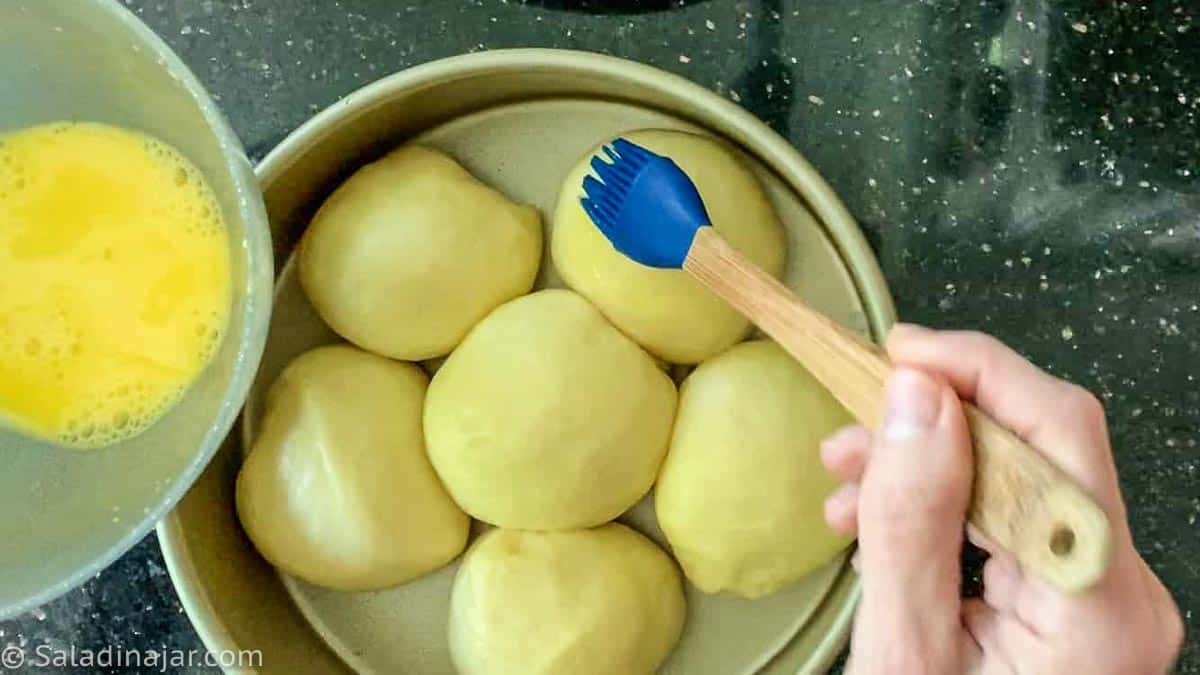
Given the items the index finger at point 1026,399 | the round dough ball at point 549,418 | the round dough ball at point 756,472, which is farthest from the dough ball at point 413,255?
the index finger at point 1026,399

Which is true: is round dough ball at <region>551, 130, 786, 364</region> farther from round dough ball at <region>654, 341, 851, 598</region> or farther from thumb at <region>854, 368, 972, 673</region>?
thumb at <region>854, 368, 972, 673</region>

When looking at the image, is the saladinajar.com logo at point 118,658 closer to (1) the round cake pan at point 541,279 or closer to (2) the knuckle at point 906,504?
(1) the round cake pan at point 541,279

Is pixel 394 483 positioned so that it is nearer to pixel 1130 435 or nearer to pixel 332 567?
pixel 332 567

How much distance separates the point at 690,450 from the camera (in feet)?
2.03

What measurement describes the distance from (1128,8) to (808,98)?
175 mm

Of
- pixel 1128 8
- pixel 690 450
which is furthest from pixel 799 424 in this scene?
pixel 1128 8

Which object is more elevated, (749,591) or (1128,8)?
(1128,8)

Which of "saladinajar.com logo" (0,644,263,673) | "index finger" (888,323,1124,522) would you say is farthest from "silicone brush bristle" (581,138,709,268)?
"saladinajar.com logo" (0,644,263,673)

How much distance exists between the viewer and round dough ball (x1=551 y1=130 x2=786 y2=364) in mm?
612

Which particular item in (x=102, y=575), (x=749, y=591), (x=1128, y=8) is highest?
(x=1128, y=8)

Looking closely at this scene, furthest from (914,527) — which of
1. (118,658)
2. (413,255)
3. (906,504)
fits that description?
(118,658)

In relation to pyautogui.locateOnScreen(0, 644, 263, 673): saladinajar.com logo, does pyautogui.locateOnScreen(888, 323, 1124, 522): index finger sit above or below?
above

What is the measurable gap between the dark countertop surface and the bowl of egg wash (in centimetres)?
24

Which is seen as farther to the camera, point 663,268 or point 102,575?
point 102,575
